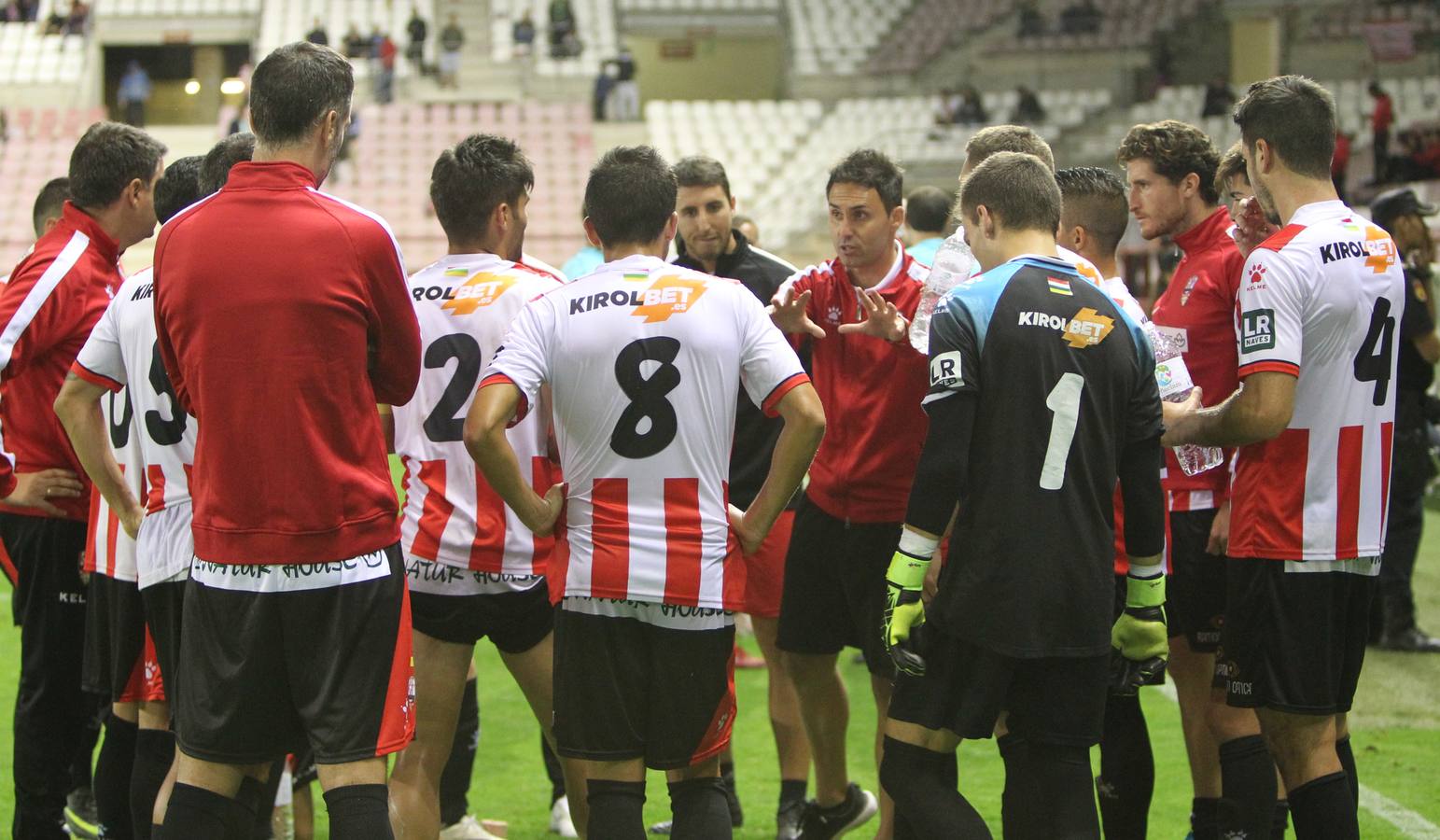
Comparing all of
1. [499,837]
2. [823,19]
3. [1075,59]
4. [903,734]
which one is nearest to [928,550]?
[903,734]

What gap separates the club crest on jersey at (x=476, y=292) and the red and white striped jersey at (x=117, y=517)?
92 centimetres

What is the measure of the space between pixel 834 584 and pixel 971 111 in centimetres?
2306

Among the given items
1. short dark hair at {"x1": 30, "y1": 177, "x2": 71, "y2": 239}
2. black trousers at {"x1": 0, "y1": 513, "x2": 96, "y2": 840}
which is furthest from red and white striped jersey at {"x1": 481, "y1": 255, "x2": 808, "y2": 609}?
short dark hair at {"x1": 30, "y1": 177, "x2": 71, "y2": 239}

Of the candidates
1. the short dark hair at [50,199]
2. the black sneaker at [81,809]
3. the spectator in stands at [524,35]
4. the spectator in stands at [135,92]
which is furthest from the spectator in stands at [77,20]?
the black sneaker at [81,809]

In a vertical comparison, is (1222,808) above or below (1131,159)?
below

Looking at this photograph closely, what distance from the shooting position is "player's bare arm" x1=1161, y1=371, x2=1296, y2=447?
3666 millimetres

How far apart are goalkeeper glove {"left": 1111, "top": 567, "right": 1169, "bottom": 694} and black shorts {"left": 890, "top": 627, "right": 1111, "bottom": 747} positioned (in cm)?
12

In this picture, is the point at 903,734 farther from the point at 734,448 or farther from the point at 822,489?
the point at 734,448

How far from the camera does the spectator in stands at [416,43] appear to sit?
29234 mm

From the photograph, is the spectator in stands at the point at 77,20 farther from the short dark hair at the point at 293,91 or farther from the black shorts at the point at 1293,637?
the black shorts at the point at 1293,637

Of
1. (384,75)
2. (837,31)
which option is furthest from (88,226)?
(837,31)

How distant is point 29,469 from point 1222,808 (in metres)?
3.63

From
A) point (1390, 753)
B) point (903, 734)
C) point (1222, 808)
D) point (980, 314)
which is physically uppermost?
point (980, 314)

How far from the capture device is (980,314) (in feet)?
11.1
